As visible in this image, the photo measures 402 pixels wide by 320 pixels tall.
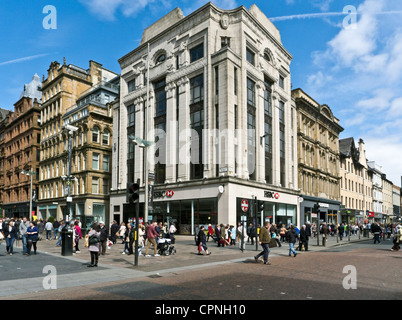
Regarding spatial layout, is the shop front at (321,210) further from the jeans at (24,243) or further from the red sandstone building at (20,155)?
the red sandstone building at (20,155)

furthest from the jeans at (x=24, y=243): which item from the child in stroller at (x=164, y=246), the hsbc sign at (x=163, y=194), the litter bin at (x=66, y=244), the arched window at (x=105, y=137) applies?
the arched window at (x=105, y=137)

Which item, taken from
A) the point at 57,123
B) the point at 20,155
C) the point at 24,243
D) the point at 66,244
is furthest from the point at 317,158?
the point at 20,155

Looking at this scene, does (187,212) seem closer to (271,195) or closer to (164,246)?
(271,195)

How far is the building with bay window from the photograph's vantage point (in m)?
31.9

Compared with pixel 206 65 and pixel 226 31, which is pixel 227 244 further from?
pixel 226 31

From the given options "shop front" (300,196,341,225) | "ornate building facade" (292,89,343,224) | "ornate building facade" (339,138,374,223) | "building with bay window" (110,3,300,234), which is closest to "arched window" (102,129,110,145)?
"building with bay window" (110,3,300,234)

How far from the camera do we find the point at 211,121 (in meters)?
32.4

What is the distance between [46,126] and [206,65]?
36.7 metres

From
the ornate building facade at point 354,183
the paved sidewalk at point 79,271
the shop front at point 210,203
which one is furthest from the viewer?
the ornate building facade at point 354,183

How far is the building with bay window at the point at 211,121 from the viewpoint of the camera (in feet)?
105

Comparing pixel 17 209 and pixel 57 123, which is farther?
pixel 17 209

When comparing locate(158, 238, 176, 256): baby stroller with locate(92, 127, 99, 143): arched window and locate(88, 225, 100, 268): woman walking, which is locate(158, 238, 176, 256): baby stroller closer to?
locate(88, 225, 100, 268): woman walking

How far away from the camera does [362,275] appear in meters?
11.5

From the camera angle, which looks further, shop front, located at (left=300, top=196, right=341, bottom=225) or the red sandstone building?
the red sandstone building
